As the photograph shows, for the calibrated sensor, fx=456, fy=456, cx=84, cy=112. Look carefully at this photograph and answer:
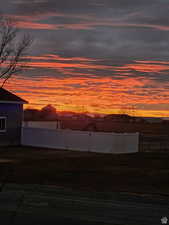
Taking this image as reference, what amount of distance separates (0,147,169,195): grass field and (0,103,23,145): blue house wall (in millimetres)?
12264

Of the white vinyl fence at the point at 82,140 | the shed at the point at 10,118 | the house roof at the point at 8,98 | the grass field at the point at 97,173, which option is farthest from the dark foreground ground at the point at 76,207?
the shed at the point at 10,118

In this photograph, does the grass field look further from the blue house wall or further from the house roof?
the blue house wall

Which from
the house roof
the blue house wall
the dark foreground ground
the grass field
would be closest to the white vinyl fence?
the blue house wall

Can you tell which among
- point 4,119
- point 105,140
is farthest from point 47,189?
point 4,119

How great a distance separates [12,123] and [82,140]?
735 cm

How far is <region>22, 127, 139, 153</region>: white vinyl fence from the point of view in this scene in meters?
36.6

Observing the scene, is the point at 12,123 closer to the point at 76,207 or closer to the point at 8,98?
the point at 8,98

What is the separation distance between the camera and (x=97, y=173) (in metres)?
22.6

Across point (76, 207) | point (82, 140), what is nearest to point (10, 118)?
point (82, 140)

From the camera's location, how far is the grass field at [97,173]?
60.5ft

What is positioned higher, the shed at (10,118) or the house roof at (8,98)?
the house roof at (8,98)

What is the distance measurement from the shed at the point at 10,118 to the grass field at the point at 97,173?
12.2 meters

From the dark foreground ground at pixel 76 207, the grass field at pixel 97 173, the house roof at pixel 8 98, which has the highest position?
the house roof at pixel 8 98

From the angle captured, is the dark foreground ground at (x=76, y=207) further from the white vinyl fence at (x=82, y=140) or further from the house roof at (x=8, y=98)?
the house roof at (x=8, y=98)
